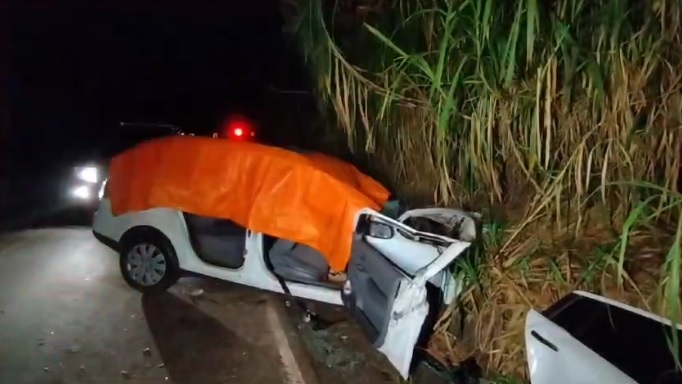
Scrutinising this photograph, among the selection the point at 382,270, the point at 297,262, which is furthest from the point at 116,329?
the point at 382,270

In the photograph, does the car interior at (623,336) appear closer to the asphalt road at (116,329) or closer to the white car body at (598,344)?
the white car body at (598,344)

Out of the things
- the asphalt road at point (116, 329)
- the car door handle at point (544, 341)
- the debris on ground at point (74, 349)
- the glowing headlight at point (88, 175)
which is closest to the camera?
the car door handle at point (544, 341)

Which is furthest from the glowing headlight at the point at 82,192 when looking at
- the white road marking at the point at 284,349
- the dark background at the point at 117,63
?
the white road marking at the point at 284,349

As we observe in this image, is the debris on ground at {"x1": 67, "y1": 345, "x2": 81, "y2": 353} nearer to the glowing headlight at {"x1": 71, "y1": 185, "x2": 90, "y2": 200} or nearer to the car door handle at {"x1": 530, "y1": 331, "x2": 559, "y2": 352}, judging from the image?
the car door handle at {"x1": 530, "y1": 331, "x2": 559, "y2": 352}

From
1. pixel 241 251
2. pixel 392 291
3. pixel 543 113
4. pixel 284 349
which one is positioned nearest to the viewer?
pixel 543 113

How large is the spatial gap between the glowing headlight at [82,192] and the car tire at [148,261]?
3.41 m

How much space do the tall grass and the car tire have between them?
2.35 m

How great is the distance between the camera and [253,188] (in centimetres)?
674

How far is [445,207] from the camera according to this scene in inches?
244

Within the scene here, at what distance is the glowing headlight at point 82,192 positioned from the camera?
10.5 metres

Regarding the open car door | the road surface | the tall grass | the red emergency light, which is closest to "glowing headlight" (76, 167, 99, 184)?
the red emergency light

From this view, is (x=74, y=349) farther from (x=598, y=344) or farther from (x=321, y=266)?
(x=598, y=344)

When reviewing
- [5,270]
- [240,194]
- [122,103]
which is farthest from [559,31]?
[122,103]

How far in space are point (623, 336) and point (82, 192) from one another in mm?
8269
